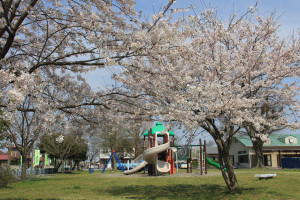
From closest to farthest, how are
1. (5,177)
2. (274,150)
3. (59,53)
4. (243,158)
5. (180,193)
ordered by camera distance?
(59,53)
(180,193)
(5,177)
(274,150)
(243,158)

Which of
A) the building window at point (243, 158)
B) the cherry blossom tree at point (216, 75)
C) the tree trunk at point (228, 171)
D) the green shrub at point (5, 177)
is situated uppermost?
the cherry blossom tree at point (216, 75)

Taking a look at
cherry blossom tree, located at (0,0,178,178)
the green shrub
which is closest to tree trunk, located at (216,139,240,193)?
cherry blossom tree, located at (0,0,178,178)

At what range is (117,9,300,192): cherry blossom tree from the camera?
18.7ft

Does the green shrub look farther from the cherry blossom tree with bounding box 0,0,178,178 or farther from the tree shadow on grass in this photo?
the cherry blossom tree with bounding box 0,0,178,178

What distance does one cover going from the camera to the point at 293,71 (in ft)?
33.7

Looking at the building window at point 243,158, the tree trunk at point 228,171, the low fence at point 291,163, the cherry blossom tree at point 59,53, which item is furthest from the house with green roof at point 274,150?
the cherry blossom tree at point 59,53

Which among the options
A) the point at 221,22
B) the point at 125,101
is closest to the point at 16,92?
the point at 125,101

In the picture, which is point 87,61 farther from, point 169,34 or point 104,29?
point 169,34

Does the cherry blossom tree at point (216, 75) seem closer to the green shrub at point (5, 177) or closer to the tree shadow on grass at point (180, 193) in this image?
the tree shadow on grass at point (180, 193)

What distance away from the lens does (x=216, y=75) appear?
923 cm

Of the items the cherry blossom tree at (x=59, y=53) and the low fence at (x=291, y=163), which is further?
the low fence at (x=291, y=163)

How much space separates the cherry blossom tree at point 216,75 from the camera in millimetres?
5699

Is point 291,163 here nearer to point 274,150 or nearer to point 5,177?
point 274,150

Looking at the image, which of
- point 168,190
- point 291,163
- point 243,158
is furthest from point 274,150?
point 168,190
